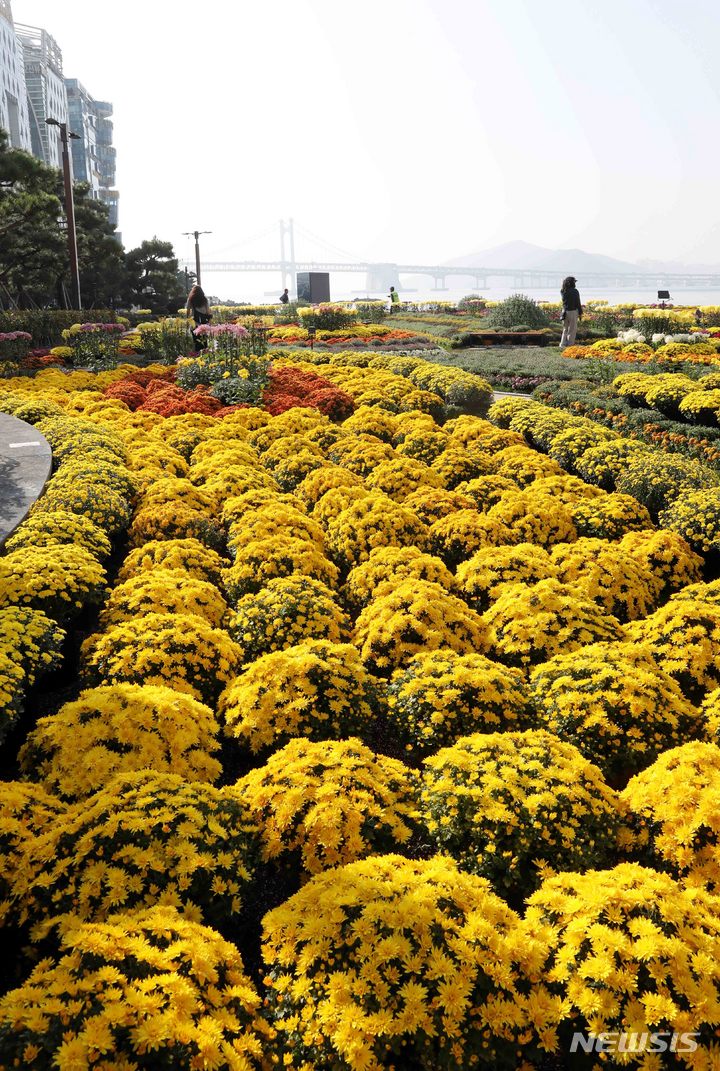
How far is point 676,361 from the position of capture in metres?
17.4

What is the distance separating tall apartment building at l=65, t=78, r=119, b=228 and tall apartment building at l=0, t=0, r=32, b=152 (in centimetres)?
1914

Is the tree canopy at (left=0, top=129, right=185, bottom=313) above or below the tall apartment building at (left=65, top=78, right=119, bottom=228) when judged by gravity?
below

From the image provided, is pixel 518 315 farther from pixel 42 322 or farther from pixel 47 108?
pixel 47 108

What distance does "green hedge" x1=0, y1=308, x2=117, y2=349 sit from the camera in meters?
25.9

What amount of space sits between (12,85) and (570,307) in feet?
348

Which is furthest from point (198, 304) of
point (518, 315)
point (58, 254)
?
point (58, 254)

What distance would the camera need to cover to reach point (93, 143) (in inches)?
5320

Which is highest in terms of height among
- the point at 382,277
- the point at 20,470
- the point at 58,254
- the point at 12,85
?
the point at 12,85

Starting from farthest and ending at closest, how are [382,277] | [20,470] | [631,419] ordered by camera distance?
[382,277] → [631,419] → [20,470]

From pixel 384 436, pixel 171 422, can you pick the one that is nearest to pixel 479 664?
pixel 384 436

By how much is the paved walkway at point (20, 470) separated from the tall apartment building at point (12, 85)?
102 metres

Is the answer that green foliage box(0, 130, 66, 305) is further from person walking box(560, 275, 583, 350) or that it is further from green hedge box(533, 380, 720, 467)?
green hedge box(533, 380, 720, 467)

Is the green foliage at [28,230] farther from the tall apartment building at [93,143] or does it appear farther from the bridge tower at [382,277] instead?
the bridge tower at [382,277]

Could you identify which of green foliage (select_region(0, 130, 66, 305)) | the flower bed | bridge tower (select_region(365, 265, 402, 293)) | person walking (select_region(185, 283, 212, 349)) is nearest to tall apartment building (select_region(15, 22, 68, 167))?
bridge tower (select_region(365, 265, 402, 293))
